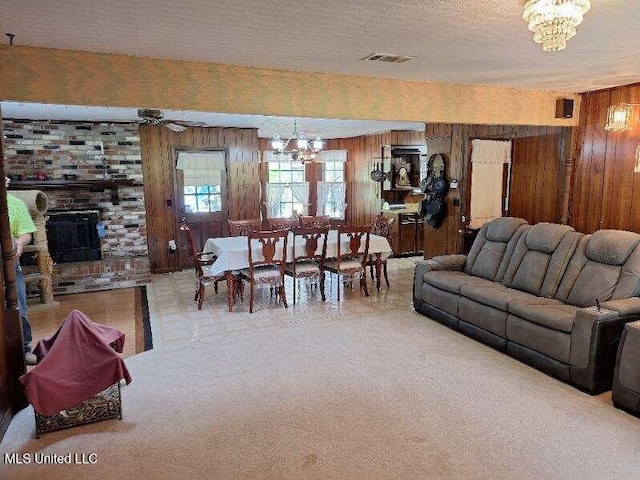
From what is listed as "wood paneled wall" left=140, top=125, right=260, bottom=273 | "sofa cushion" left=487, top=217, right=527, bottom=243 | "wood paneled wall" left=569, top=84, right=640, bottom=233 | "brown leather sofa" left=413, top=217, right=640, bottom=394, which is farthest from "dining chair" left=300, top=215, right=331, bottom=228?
"wood paneled wall" left=569, top=84, right=640, bottom=233

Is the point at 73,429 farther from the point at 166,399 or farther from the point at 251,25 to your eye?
the point at 251,25

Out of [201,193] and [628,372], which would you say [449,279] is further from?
[201,193]

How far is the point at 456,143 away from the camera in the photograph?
6.10 metres

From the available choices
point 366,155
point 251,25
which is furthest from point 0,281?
point 366,155

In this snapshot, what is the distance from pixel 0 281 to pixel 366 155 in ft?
23.2

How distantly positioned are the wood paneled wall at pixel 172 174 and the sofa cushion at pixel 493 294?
15.2 feet

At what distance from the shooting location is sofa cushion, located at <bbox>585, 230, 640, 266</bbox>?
3.39 meters

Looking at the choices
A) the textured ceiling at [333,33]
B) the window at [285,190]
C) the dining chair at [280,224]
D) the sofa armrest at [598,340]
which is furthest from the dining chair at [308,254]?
the window at [285,190]

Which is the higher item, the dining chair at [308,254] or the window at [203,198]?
the window at [203,198]

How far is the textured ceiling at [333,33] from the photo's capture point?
7.33 feet

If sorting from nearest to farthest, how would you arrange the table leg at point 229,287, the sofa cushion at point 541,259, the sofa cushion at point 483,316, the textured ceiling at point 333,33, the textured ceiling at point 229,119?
1. the textured ceiling at point 333,33
2. the sofa cushion at point 483,316
3. the sofa cushion at point 541,259
4. the table leg at point 229,287
5. the textured ceiling at point 229,119

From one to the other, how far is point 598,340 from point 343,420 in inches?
71.8

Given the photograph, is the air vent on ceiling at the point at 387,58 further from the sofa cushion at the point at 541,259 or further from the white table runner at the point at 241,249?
the white table runner at the point at 241,249

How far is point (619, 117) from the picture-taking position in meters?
3.98
